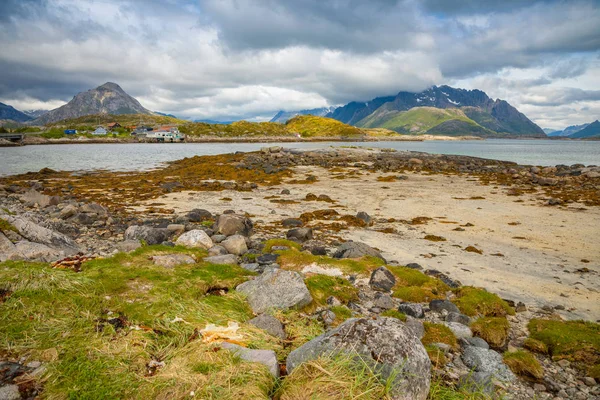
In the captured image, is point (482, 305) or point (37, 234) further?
point (37, 234)

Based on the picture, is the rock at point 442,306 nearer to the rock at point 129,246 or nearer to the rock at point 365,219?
the rock at point 129,246

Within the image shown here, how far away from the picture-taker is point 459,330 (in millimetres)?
7039

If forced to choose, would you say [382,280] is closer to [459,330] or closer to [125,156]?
[459,330]

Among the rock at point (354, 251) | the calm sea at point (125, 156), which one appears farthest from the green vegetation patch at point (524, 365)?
the calm sea at point (125, 156)

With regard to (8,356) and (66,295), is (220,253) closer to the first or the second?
(66,295)

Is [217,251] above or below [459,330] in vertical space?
above

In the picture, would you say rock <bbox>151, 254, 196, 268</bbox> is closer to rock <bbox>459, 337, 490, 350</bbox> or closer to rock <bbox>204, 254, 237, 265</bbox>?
rock <bbox>204, 254, 237, 265</bbox>

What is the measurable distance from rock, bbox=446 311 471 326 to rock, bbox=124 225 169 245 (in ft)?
33.3

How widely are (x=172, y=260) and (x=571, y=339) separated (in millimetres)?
9471

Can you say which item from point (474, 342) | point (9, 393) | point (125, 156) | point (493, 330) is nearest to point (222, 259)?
point (9, 393)

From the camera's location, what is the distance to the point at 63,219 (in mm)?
16781

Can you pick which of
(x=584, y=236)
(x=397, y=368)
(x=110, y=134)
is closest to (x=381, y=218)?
(x=584, y=236)

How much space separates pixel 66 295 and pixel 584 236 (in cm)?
2137

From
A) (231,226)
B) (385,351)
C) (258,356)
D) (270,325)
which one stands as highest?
(385,351)
